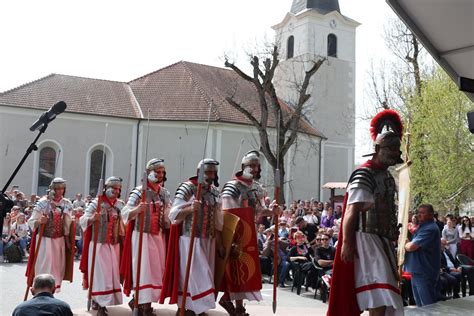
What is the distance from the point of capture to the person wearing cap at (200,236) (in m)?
6.68

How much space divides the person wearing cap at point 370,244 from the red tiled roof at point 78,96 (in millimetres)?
27642

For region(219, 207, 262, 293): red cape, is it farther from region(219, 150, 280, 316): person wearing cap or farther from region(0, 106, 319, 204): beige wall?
region(0, 106, 319, 204): beige wall

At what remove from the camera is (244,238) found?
7.24m

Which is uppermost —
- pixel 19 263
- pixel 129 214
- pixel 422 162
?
pixel 422 162

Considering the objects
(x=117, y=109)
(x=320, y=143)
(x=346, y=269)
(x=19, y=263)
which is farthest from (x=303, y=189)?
(x=346, y=269)

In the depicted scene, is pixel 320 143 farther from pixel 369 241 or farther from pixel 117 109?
pixel 369 241

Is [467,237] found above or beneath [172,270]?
above

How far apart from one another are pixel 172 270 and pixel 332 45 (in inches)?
1593

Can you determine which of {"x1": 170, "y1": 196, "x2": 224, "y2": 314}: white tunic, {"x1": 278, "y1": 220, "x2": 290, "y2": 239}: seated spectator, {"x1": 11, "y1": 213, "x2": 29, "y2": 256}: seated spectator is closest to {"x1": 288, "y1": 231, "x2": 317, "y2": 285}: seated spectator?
{"x1": 278, "y1": 220, "x2": 290, "y2": 239}: seated spectator

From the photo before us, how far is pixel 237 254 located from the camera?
23.3 feet

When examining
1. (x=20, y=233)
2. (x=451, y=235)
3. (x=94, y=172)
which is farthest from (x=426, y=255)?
(x=94, y=172)

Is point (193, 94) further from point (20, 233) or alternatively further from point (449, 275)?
point (449, 275)

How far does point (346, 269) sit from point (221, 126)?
90.0 ft

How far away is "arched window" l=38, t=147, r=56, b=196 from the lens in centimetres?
2991
